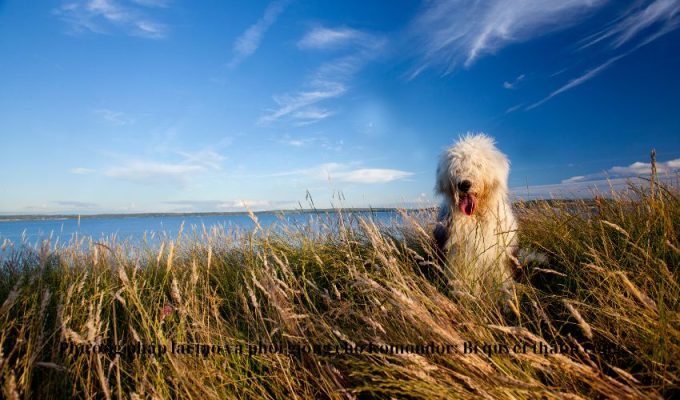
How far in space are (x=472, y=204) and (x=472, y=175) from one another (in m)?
0.33

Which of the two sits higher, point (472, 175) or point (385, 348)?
point (472, 175)

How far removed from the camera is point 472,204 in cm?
368

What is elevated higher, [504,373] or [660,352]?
[660,352]

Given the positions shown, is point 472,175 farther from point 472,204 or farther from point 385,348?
point 385,348

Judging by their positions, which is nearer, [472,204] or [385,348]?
[385,348]

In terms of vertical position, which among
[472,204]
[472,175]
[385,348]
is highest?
[472,175]

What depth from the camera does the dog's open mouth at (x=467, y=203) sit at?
144 inches

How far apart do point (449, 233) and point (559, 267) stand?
1.06m

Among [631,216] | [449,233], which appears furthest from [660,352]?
[631,216]

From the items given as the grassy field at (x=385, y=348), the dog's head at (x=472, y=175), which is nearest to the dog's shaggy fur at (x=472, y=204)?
the dog's head at (x=472, y=175)

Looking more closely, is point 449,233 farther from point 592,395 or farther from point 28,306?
point 28,306

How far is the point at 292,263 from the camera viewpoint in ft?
12.5

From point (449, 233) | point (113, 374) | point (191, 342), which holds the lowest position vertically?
point (113, 374)

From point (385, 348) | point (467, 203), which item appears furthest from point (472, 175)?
point (385, 348)
